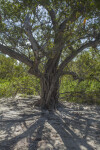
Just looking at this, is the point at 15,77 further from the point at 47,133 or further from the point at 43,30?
the point at 47,133

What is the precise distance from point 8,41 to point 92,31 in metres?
2.52

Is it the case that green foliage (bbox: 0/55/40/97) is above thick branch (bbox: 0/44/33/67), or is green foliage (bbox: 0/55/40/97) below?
below

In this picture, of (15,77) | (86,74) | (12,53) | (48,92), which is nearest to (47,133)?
(48,92)

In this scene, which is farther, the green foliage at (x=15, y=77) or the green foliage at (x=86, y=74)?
the green foliage at (x=15, y=77)

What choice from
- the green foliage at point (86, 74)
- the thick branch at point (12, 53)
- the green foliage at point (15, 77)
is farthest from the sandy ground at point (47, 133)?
the green foliage at point (15, 77)

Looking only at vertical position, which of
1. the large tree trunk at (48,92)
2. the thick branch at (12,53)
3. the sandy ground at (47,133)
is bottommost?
the sandy ground at (47,133)

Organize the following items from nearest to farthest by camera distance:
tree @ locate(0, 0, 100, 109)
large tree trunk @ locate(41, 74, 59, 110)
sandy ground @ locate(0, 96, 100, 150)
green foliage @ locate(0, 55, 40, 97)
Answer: sandy ground @ locate(0, 96, 100, 150), tree @ locate(0, 0, 100, 109), large tree trunk @ locate(41, 74, 59, 110), green foliage @ locate(0, 55, 40, 97)

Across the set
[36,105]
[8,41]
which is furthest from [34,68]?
[36,105]

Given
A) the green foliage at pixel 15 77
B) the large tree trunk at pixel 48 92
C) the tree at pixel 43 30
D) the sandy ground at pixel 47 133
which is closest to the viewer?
the sandy ground at pixel 47 133

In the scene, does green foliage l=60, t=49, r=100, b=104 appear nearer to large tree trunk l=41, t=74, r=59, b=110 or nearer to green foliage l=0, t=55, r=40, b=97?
large tree trunk l=41, t=74, r=59, b=110

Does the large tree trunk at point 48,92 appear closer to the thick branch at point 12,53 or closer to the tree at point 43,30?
the tree at point 43,30

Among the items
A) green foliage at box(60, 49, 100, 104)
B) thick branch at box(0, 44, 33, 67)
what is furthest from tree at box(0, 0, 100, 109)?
green foliage at box(60, 49, 100, 104)

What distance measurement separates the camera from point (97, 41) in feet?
15.0

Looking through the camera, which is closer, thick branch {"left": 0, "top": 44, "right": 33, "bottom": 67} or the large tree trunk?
thick branch {"left": 0, "top": 44, "right": 33, "bottom": 67}
